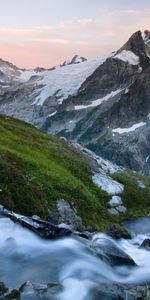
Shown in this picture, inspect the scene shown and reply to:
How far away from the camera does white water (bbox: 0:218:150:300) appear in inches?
725

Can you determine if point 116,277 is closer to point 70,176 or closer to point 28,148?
point 70,176

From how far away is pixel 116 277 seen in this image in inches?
796

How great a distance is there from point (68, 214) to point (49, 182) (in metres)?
4.66

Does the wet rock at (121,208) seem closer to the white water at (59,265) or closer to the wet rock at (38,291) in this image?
the white water at (59,265)

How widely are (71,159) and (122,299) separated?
31668 mm

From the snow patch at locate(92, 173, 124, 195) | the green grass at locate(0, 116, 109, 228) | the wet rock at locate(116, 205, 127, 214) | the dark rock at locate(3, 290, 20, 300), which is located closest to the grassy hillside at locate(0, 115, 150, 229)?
the green grass at locate(0, 116, 109, 228)

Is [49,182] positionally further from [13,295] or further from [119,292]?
[13,295]

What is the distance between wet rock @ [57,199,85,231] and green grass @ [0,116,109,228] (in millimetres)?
483

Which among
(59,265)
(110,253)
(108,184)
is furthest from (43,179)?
(59,265)

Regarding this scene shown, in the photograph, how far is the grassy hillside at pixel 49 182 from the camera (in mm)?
30375

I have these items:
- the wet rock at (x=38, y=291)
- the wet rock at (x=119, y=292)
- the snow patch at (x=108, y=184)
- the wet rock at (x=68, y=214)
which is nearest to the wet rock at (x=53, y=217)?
the wet rock at (x=68, y=214)

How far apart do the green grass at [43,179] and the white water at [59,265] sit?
19.4 feet

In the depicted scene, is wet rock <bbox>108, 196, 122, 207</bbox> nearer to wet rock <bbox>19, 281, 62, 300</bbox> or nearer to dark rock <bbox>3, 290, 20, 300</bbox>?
wet rock <bbox>19, 281, 62, 300</bbox>

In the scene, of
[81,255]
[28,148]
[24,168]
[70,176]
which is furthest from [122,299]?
[28,148]
